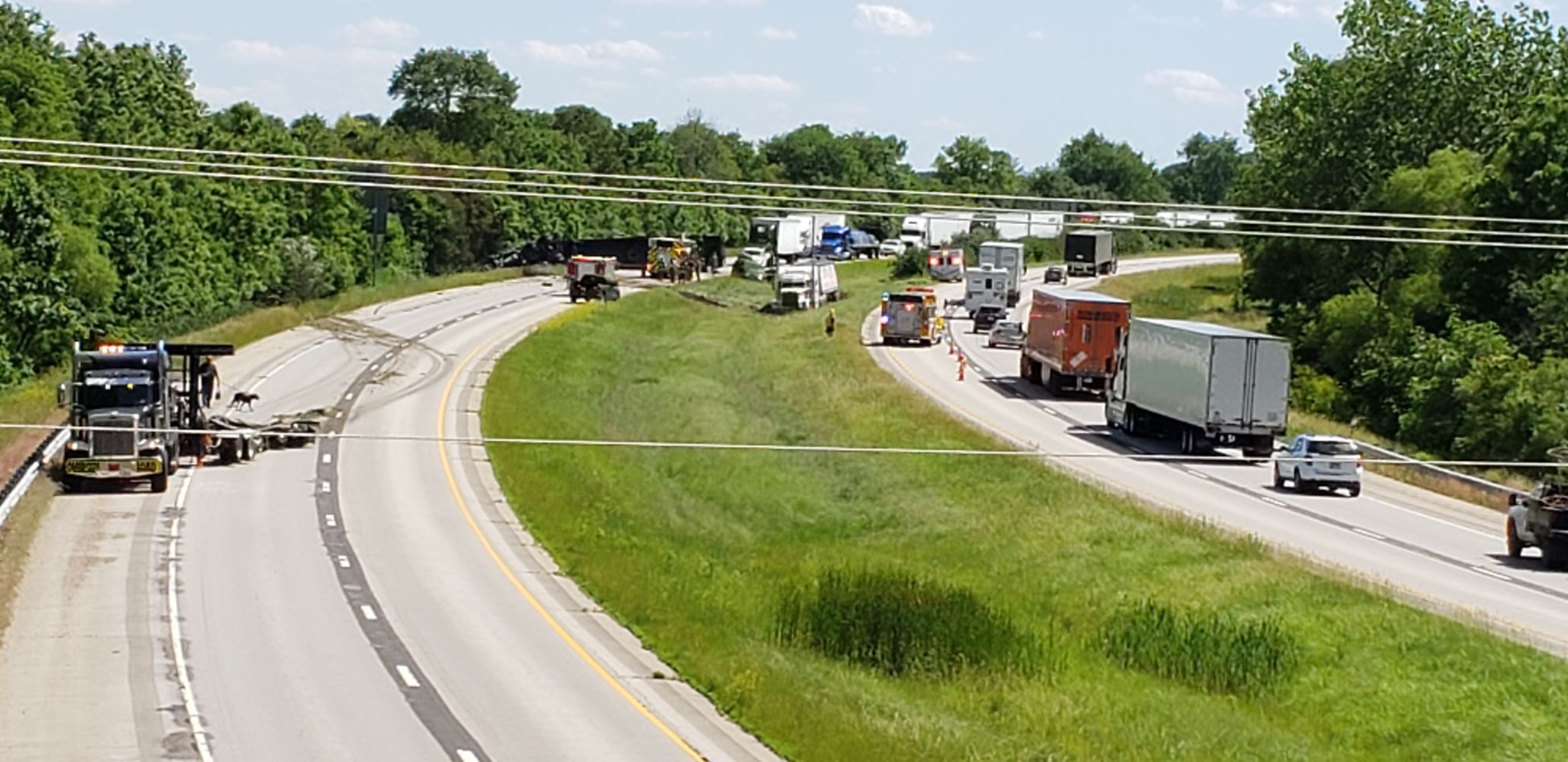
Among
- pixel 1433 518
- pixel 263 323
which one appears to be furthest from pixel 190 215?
pixel 1433 518

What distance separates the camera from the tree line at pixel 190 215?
8600 cm

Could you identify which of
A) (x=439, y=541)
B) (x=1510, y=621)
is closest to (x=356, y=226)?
(x=439, y=541)

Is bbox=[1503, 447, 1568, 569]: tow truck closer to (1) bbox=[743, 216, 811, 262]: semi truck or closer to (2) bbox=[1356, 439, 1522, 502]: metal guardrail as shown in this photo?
(2) bbox=[1356, 439, 1522, 502]: metal guardrail

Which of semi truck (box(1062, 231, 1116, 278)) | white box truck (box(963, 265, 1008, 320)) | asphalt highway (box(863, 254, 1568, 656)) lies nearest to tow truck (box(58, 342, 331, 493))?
asphalt highway (box(863, 254, 1568, 656))

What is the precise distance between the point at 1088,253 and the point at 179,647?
379 feet

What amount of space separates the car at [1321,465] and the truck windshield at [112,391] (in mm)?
30503

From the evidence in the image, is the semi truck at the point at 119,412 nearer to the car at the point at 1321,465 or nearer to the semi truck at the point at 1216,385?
the semi truck at the point at 1216,385

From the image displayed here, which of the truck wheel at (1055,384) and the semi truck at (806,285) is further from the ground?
the semi truck at (806,285)

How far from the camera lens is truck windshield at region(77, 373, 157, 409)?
45844 mm

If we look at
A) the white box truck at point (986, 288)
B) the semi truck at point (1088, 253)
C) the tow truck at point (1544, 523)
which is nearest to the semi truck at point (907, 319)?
the white box truck at point (986, 288)

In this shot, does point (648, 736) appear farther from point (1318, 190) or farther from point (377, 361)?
point (1318, 190)

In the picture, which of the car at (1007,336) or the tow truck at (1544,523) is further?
the car at (1007,336)

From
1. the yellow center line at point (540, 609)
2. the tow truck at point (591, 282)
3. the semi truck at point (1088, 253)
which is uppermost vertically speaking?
the semi truck at point (1088, 253)

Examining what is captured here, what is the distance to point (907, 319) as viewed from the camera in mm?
96625
